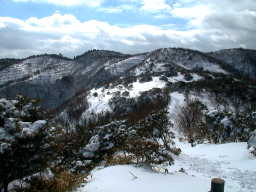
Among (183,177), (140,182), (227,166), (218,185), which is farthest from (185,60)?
(218,185)

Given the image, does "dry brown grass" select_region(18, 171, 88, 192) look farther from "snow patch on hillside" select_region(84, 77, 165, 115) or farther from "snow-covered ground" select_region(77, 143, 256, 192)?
"snow patch on hillside" select_region(84, 77, 165, 115)

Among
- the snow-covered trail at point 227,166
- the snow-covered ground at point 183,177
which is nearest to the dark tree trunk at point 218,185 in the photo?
the snow-covered ground at point 183,177

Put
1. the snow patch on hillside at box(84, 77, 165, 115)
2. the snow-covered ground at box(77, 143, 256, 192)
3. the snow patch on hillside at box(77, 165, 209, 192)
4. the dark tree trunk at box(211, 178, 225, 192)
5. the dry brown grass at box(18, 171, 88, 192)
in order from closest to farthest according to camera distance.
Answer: the dark tree trunk at box(211, 178, 225, 192)
the dry brown grass at box(18, 171, 88, 192)
the snow patch on hillside at box(77, 165, 209, 192)
the snow-covered ground at box(77, 143, 256, 192)
the snow patch on hillside at box(84, 77, 165, 115)

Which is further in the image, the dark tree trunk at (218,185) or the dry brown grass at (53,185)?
the dry brown grass at (53,185)

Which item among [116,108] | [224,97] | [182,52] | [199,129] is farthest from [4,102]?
[182,52]

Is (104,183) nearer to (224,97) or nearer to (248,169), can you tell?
(248,169)

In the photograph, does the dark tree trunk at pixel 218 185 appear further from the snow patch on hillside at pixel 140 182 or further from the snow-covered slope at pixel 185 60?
the snow-covered slope at pixel 185 60

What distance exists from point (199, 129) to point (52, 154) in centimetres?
2351

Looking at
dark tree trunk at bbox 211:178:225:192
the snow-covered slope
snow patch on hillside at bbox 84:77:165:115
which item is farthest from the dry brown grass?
the snow-covered slope

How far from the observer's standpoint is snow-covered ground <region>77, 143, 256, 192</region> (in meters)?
9.88

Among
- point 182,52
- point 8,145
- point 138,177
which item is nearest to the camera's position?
point 8,145

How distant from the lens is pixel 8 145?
25.2 ft

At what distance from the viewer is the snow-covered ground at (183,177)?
32.4 feet

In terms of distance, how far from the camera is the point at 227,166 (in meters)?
14.0
